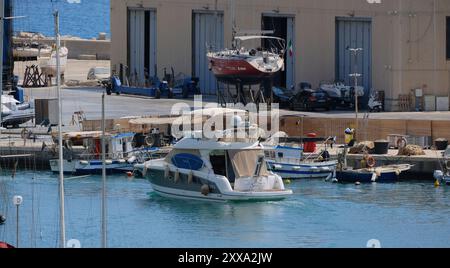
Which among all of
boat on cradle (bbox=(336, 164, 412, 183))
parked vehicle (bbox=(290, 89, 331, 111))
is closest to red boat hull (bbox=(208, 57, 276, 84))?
parked vehicle (bbox=(290, 89, 331, 111))

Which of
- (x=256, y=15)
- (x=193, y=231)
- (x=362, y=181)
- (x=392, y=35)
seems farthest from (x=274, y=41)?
(x=193, y=231)

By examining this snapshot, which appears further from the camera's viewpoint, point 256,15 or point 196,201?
point 256,15

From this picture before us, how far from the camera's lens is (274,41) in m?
56.3

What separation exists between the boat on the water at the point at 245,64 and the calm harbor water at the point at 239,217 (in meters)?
9.61

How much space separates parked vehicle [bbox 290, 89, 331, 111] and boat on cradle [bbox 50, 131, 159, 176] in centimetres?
814

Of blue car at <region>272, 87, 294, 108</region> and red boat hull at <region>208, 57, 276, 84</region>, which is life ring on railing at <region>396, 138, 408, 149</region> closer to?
blue car at <region>272, 87, 294, 108</region>

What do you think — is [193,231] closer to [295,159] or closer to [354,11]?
[295,159]

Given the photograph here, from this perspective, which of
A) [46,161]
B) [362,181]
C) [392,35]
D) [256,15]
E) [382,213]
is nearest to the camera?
[382,213]

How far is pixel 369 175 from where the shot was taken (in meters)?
43.4

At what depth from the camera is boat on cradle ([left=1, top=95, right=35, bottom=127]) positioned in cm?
4909

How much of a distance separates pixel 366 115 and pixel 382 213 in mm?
12161

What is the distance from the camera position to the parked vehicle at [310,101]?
171 ft

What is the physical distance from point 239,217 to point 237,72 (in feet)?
55.7

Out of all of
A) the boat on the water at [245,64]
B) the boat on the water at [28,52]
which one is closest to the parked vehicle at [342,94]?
the boat on the water at [245,64]
